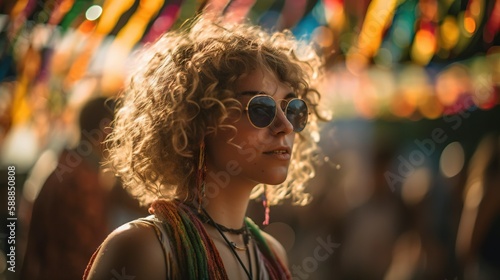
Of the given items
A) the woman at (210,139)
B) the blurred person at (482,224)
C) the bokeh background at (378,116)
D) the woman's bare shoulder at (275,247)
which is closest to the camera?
the woman at (210,139)

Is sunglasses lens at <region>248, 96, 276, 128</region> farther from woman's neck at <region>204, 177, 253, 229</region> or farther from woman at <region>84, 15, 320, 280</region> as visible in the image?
woman's neck at <region>204, 177, 253, 229</region>

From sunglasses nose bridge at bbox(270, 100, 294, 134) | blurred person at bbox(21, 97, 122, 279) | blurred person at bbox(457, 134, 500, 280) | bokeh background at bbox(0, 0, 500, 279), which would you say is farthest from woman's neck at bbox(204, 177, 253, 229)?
blurred person at bbox(457, 134, 500, 280)

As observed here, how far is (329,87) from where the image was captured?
14.3 feet

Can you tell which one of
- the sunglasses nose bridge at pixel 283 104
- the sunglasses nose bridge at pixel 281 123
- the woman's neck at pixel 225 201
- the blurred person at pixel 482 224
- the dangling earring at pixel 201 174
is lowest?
the blurred person at pixel 482 224

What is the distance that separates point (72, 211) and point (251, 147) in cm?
140

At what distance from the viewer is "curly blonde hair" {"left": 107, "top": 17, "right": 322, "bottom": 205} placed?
213 cm

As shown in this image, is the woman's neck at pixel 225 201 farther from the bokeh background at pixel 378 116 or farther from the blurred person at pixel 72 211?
the bokeh background at pixel 378 116

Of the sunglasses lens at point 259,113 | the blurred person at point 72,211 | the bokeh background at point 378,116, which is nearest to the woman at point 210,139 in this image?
the sunglasses lens at point 259,113

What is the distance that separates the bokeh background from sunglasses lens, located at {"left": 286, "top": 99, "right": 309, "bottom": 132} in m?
1.45

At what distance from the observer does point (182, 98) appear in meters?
2.15

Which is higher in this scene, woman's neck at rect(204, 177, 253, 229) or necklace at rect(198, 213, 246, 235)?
woman's neck at rect(204, 177, 253, 229)

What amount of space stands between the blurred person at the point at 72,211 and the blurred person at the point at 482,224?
231 cm

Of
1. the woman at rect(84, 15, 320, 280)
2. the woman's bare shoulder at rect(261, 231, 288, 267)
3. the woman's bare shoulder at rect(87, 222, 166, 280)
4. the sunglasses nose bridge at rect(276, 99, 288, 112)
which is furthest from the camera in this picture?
the woman's bare shoulder at rect(261, 231, 288, 267)

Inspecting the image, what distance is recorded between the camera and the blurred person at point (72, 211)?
2.95 m
